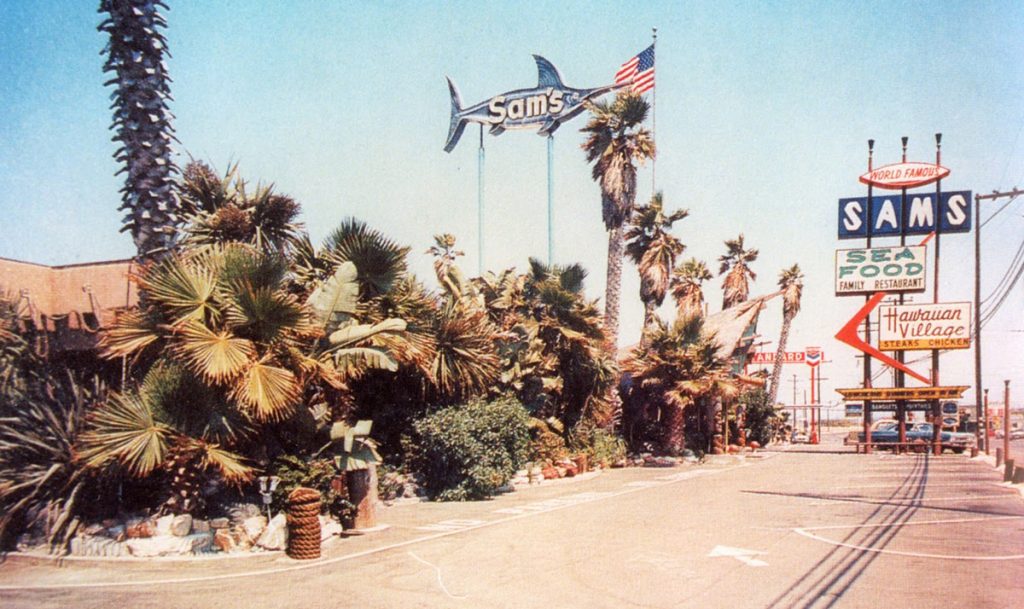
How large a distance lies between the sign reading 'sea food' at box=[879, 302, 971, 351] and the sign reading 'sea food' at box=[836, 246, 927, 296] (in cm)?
118

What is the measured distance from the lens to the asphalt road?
10109 mm

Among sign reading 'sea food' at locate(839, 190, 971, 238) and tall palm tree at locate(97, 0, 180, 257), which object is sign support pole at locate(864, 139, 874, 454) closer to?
sign reading 'sea food' at locate(839, 190, 971, 238)

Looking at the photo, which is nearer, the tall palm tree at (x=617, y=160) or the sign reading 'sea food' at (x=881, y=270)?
the tall palm tree at (x=617, y=160)

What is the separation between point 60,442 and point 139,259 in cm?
390

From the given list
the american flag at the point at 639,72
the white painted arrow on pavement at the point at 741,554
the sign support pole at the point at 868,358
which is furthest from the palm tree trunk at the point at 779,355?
the white painted arrow on pavement at the point at 741,554

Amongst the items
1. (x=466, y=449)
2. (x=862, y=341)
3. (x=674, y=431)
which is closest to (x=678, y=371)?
(x=674, y=431)

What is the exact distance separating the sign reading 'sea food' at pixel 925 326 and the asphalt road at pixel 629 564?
20.4m

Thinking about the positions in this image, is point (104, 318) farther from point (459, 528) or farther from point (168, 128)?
point (459, 528)

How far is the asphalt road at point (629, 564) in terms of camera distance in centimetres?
1011

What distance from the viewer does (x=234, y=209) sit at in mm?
16359

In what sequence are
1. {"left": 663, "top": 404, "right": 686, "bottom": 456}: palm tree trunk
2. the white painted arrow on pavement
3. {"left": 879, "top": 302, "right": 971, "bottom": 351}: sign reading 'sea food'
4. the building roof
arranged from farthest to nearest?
{"left": 879, "top": 302, "right": 971, "bottom": 351}: sign reading 'sea food' < {"left": 663, "top": 404, "right": 686, "bottom": 456}: palm tree trunk < the building roof < the white painted arrow on pavement

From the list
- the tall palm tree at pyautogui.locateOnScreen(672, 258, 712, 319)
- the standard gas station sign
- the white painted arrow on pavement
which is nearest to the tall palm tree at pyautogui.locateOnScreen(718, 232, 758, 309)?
the tall palm tree at pyautogui.locateOnScreen(672, 258, 712, 319)

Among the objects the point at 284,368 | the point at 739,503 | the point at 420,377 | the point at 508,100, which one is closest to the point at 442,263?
the point at 508,100

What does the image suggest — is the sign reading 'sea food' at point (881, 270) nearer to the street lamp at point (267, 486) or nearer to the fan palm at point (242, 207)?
the fan palm at point (242, 207)
